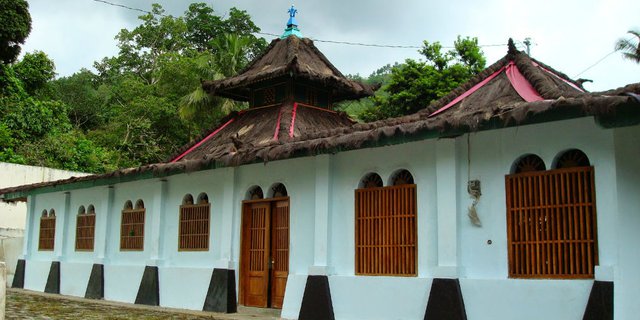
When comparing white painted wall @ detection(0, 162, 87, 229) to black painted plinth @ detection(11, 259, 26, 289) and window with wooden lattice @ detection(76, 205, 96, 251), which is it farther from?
window with wooden lattice @ detection(76, 205, 96, 251)

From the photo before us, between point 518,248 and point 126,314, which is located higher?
point 518,248

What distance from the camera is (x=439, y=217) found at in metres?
9.47

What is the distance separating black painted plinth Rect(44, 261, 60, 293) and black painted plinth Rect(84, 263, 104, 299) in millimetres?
1877

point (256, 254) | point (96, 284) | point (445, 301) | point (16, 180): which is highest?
point (16, 180)

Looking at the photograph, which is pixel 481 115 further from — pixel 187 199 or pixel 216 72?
pixel 216 72

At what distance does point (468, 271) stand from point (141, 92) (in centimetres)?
2724

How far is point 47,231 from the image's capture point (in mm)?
19578

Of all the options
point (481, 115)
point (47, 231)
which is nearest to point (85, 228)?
point (47, 231)

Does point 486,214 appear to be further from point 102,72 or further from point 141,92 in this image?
point 102,72

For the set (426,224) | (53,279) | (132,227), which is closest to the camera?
(426,224)

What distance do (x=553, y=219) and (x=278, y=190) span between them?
5.75m

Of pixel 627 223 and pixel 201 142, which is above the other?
pixel 201 142

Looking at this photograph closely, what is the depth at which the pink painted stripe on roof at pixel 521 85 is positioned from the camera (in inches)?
369

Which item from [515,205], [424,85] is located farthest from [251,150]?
[424,85]
